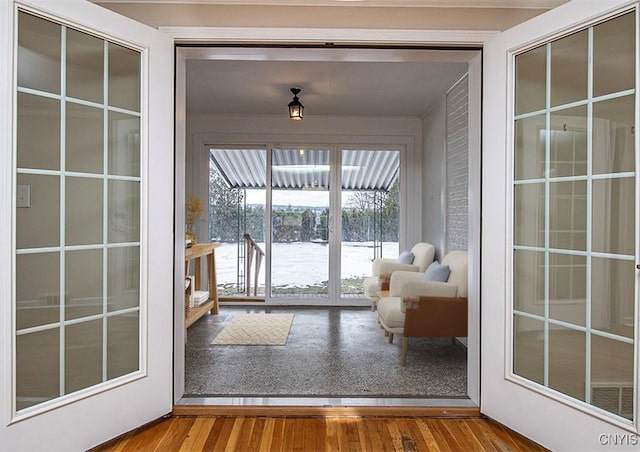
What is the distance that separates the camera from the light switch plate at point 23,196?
1825mm

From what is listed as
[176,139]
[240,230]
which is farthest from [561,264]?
[240,230]

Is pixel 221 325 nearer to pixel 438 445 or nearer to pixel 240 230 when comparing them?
pixel 240 230

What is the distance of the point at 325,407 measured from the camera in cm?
240

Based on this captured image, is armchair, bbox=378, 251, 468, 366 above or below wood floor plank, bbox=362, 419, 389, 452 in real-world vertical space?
above

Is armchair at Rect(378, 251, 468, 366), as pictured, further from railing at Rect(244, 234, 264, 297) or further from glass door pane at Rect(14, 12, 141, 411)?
railing at Rect(244, 234, 264, 297)

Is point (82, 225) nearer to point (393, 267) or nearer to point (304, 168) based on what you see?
point (393, 267)

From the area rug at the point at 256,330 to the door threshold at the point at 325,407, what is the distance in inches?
53.5

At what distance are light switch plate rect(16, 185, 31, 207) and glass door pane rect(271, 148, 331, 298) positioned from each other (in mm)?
3846

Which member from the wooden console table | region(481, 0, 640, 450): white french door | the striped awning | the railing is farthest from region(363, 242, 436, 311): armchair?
region(481, 0, 640, 450): white french door

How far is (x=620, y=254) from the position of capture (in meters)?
1.85

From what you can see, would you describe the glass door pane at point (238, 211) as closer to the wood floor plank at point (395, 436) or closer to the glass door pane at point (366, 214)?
the glass door pane at point (366, 214)

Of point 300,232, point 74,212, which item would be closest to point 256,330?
point 300,232

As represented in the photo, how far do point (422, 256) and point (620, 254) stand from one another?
2.72m

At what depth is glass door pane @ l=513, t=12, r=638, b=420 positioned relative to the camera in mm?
1841
